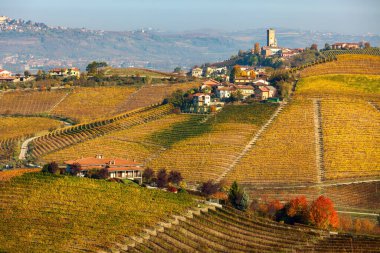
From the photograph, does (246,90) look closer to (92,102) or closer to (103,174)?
(92,102)

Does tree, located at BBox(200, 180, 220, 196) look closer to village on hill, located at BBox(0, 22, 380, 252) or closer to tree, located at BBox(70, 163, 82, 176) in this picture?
village on hill, located at BBox(0, 22, 380, 252)

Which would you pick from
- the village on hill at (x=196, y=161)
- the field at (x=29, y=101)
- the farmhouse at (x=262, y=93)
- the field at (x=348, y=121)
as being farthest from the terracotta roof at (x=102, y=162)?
the field at (x=29, y=101)

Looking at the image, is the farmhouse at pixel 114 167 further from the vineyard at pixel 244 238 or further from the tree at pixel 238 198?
the vineyard at pixel 244 238

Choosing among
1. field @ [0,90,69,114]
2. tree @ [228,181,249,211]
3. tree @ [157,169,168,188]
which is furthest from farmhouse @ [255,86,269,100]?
tree @ [228,181,249,211]

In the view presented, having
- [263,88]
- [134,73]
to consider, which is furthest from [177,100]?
[134,73]

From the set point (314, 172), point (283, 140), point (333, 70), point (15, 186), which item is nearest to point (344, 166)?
point (314, 172)

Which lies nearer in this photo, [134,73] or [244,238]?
[244,238]
